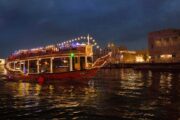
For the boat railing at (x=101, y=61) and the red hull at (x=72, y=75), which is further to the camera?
the boat railing at (x=101, y=61)

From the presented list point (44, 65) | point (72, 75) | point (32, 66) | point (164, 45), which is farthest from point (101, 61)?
point (164, 45)

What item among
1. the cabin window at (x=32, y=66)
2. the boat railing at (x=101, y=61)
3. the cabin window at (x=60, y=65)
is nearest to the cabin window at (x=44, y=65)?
the cabin window at (x=32, y=66)

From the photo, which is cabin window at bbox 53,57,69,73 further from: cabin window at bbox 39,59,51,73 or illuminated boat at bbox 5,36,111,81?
cabin window at bbox 39,59,51,73

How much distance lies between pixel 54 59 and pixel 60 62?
968 mm

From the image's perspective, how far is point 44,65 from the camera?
5016cm

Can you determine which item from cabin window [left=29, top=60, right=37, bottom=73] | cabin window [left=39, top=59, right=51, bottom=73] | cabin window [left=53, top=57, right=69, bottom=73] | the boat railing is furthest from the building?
cabin window [left=53, top=57, right=69, bottom=73]

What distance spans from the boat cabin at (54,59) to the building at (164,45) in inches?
2782

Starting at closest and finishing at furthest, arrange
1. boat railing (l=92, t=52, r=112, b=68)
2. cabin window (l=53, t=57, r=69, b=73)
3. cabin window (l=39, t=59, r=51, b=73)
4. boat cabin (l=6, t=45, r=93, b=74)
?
1. boat cabin (l=6, t=45, r=93, b=74)
2. boat railing (l=92, t=52, r=112, b=68)
3. cabin window (l=53, t=57, r=69, b=73)
4. cabin window (l=39, t=59, r=51, b=73)

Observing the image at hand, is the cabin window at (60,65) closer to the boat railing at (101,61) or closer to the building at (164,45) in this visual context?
the boat railing at (101,61)

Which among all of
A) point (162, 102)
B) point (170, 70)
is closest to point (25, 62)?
point (162, 102)

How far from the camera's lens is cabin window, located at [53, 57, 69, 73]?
4589 centimetres

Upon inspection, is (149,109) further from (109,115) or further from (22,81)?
(22,81)

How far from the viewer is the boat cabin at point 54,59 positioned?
43719mm

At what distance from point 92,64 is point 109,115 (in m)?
24.6
